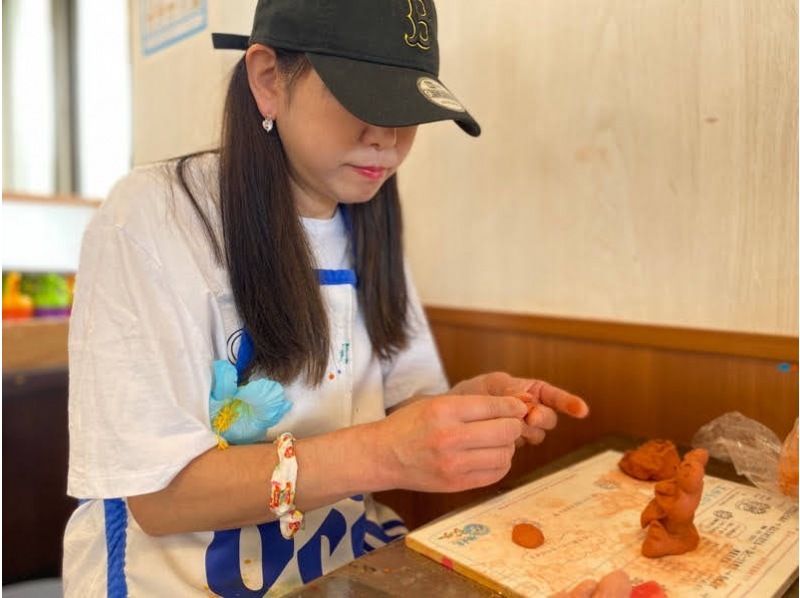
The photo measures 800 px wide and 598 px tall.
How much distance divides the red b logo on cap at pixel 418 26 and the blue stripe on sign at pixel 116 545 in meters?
0.65

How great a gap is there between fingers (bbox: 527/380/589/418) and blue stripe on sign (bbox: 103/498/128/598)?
0.53 meters

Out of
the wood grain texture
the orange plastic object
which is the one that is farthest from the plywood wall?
the orange plastic object

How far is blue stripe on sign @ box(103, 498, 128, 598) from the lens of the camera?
0.72m

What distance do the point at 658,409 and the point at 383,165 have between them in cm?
63

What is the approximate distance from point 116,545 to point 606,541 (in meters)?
0.57

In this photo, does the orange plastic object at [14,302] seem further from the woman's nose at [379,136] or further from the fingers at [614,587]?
the fingers at [614,587]

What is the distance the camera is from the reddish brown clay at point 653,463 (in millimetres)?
778

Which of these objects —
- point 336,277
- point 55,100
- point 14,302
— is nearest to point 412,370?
point 336,277

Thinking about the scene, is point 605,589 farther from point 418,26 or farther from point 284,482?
point 418,26

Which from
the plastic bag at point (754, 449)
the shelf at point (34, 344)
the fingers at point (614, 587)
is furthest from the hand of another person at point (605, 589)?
the shelf at point (34, 344)

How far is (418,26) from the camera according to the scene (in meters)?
0.72

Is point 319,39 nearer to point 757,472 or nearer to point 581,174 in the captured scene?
point 581,174

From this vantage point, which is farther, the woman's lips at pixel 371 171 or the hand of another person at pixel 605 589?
the woman's lips at pixel 371 171

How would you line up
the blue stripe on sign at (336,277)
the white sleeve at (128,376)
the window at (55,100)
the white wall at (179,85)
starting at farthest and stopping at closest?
1. the window at (55,100)
2. the white wall at (179,85)
3. the blue stripe on sign at (336,277)
4. the white sleeve at (128,376)
